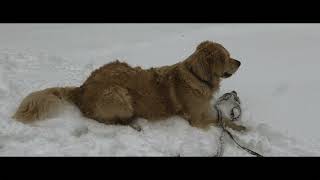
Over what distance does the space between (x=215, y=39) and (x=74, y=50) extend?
335cm

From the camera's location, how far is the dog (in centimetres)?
661

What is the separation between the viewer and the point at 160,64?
1001cm

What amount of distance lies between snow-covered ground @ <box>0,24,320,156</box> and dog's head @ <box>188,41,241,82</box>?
0.72 metres

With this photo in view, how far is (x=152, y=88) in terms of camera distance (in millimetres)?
6977

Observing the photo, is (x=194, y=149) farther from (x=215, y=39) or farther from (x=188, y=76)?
(x=215, y=39)

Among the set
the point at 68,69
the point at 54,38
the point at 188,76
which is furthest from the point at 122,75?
the point at 54,38

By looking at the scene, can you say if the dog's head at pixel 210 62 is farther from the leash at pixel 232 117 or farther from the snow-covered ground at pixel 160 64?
the snow-covered ground at pixel 160 64

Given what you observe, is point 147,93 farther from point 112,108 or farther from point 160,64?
point 160,64

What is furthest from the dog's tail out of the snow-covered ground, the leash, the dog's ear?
the leash

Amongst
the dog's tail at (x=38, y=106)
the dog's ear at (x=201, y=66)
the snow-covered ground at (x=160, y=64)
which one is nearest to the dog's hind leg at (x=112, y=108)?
the snow-covered ground at (x=160, y=64)

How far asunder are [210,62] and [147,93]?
39.2 inches

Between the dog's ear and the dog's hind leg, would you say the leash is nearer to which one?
the dog's ear

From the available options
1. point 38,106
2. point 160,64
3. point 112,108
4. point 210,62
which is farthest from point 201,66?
point 160,64

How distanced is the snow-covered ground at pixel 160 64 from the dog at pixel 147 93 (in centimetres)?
18
